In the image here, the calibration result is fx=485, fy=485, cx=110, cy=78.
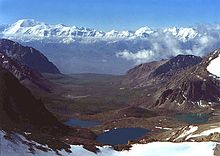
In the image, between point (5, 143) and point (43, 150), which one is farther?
point (43, 150)

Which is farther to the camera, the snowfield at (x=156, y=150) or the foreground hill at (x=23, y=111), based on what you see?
the foreground hill at (x=23, y=111)

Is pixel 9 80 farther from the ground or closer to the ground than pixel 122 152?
farther from the ground

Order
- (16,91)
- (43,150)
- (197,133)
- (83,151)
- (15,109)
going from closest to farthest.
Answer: (43,150), (83,151), (197,133), (15,109), (16,91)

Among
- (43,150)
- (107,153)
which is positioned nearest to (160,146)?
(107,153)

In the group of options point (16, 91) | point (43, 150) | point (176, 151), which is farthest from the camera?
point (16, 91)

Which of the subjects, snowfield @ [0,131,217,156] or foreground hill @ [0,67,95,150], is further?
foreground hill @ [0,67,95,150]

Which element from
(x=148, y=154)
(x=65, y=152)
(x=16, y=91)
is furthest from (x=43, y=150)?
(x=16, y=91)

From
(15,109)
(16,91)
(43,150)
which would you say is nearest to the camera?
(43,150)

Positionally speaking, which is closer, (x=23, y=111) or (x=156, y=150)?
(x=156, y=150)

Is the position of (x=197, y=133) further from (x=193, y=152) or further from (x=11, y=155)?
(x=11, y=155)

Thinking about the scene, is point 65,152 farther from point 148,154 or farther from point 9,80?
point 9,80
